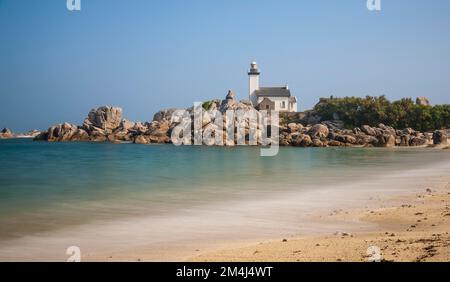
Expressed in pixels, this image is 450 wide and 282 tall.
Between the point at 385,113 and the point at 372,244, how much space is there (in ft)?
225

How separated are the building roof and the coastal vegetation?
34.1 ft

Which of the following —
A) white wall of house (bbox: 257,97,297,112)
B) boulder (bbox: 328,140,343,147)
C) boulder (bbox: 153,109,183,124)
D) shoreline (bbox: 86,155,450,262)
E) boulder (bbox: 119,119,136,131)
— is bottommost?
boulder (bbox: 328,140,343,147)

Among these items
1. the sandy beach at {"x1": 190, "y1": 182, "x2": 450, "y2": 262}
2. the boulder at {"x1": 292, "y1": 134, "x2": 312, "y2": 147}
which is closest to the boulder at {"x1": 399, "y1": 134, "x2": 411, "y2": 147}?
the boulder at {"x1": 292, "y1": 134, "x2": 312, "y2": 147}

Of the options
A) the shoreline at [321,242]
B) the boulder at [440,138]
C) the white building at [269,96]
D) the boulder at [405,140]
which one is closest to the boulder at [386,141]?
the boulder at [405,140]

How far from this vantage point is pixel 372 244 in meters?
7.88

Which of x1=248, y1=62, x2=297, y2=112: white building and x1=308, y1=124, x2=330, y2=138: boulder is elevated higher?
x1=248, y1=62, x2=297, y2=112: white building

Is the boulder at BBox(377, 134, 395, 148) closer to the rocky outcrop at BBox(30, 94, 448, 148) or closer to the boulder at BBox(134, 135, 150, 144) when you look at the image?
the rocky outcrop at BBox(30, 94, 448, 148)

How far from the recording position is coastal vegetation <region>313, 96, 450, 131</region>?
70.2 m

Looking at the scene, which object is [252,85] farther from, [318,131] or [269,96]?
[318,131]

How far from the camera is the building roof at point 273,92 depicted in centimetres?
Result: 8688

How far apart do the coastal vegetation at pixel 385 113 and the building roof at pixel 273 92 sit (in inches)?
409

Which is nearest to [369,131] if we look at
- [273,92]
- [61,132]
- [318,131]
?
[318,131]
